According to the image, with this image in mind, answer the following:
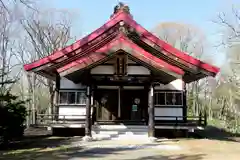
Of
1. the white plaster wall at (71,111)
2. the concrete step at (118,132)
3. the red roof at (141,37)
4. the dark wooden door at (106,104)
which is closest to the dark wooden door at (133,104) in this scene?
the dark wooden door at (106,104)

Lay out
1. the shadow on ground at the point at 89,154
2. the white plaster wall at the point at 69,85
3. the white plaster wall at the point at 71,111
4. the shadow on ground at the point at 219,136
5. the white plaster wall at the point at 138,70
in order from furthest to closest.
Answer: the white plaster wall at the point at 69,85
the white plaster wall at the point at 71,111
the shadow on ground at the point at 219,136
the white plaster wall at the point at 138,70
the shadow on ground at the point at 89,154

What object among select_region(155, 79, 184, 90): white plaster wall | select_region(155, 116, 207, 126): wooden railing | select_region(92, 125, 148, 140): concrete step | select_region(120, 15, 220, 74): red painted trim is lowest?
select_region(92, 125, 148, 140): concrete step

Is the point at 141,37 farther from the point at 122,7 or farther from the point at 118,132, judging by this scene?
the point at 118,132

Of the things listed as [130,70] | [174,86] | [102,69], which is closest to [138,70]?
[130,70]

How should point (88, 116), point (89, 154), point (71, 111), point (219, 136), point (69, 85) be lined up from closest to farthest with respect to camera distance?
point (89, 154), point (88, 116), point (71, 111), point (69, 85), point (219, 136)

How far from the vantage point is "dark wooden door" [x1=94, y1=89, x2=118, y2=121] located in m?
19.8

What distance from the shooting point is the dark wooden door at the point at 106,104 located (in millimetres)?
19781

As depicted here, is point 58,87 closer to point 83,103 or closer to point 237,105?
point 83,103

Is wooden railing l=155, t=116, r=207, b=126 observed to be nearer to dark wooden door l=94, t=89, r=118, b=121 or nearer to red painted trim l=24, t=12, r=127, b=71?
dark wooden door l=94, t=89, r=118, b=121

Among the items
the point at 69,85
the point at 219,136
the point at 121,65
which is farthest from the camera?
the point at 219,136

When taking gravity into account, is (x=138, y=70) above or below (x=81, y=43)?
below

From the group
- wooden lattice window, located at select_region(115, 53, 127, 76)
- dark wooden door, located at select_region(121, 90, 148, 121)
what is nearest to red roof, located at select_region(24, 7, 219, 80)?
wooden lattice window, located at select_region(115, 53, 127, 76)

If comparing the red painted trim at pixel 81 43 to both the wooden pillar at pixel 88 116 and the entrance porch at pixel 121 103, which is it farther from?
the entrance porch at pixel 121 103

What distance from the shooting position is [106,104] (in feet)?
65.1
